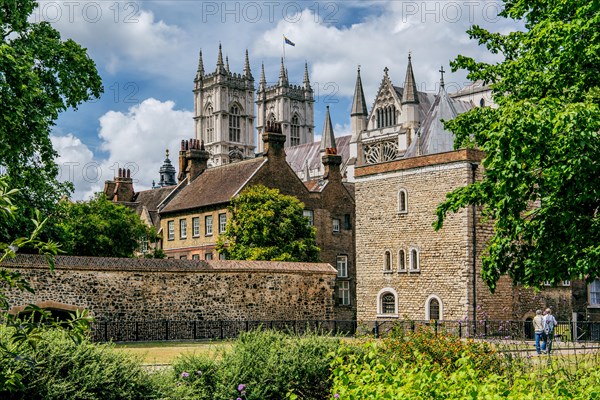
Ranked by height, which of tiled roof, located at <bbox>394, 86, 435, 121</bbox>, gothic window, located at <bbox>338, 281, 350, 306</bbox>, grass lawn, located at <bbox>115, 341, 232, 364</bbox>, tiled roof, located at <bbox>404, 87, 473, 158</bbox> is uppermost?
tiled roof, located at <bbox>394, 86, 435, 121</bbox>

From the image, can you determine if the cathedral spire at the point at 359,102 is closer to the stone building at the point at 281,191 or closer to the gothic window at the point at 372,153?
the gothic window at the point at 372,153

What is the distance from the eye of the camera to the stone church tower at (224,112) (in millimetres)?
162125

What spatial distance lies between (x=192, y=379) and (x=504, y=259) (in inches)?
458

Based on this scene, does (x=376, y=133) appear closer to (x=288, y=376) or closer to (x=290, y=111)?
(x=290, y=111)

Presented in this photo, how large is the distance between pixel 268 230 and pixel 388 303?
7346mm

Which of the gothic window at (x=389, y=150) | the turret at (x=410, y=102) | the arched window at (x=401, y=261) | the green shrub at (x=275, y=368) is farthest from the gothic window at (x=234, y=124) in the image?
the green shrub at (x=275, y=368)

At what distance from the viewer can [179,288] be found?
31312 mm

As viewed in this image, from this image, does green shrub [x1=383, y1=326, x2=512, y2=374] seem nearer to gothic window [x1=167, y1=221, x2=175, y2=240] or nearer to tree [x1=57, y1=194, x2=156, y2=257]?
tree [x1=57, y1=194, x2=156, y2=257]

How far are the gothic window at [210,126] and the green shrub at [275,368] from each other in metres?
151

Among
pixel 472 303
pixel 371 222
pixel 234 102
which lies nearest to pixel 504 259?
pixel 472 303

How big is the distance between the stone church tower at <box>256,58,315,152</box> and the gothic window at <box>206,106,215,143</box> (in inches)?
421

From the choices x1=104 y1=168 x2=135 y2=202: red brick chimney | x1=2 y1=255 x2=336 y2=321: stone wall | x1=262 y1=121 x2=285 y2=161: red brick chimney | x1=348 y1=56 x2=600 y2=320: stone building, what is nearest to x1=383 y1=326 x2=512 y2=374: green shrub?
x1=2 y1=255 x2=336 y2=321: stone wall

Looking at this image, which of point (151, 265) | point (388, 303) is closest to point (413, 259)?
point (388, 303)

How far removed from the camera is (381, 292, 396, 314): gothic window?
41544mm
